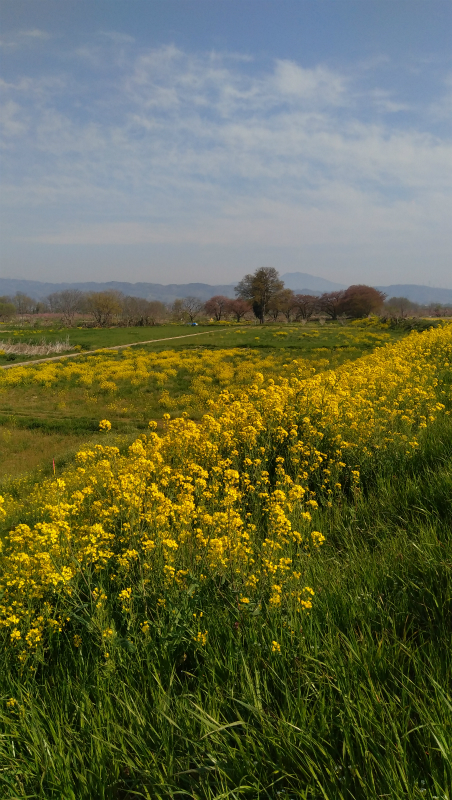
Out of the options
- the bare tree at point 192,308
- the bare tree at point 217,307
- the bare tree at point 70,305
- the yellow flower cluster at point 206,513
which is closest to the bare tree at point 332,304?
the bare tree at point 217,307

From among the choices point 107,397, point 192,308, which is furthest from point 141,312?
point 107,397

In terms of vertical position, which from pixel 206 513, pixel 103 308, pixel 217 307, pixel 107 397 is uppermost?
pixel 217 307

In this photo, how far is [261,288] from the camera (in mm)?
83500

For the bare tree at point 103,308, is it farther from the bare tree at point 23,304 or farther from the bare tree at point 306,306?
→ the bare tree at point 23,304

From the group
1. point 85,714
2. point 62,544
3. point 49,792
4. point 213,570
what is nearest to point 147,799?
point 49,792

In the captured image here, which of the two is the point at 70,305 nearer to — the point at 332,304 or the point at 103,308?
the point at 103,308

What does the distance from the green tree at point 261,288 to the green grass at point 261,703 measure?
83.5m

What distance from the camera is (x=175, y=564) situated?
337 centimetres

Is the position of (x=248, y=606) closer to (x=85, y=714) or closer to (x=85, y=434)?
(x=85, y=714)

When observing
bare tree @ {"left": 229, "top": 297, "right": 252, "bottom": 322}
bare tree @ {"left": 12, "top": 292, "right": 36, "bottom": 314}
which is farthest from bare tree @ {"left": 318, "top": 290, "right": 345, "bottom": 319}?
bare tree @ {"left": 12, "top": 292, "right": 36, "bottom": 314}

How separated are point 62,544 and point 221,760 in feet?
7.10

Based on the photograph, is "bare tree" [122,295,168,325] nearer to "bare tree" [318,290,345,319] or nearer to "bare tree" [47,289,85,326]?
"bare tree" [47,289,85,326]

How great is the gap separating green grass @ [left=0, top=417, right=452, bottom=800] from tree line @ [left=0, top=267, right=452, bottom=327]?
7081 cm

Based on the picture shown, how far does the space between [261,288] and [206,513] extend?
82925 mm
